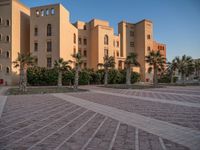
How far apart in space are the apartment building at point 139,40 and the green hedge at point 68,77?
12601mm

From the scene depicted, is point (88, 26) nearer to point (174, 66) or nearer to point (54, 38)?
point (54, 38)

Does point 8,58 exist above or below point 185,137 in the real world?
above

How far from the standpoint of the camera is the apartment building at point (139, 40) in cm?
5825

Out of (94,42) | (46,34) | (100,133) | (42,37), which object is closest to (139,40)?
(94,42)

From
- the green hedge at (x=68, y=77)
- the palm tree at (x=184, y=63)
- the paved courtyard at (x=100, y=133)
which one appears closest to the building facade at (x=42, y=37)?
the green hedge at (x=68, y=77)

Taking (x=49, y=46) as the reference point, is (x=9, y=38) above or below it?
above

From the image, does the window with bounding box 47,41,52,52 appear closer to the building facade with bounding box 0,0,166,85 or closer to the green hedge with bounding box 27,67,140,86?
the building facade with bounding box 0,0,166,85

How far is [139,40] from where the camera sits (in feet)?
198

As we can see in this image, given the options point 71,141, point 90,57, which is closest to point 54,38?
point 90,57

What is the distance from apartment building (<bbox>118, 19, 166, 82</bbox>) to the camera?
58250 mm

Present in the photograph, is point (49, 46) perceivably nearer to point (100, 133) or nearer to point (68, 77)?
point (68, 77)

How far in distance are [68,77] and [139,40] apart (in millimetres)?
30316

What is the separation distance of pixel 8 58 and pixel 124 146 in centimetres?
4180

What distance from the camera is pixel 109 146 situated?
5195 mm
